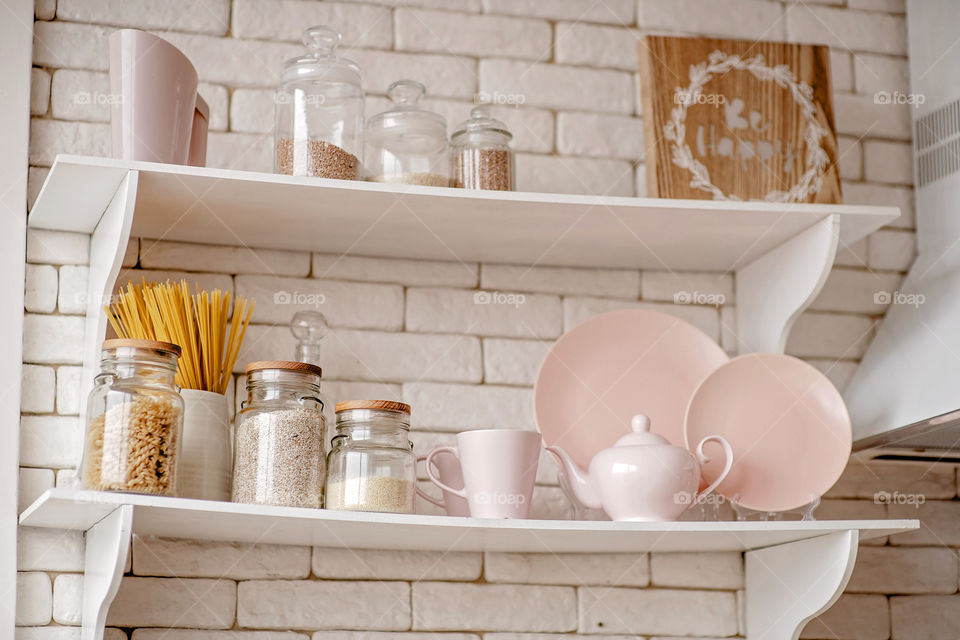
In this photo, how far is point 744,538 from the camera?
1.49 meters

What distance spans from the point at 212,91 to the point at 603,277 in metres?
0.69

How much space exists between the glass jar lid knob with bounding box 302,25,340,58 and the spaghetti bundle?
1.25 feet

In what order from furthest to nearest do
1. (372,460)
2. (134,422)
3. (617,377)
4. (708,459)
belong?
1. (617,377)
2. (708,459)
3. (372,460)
4. (134,422)

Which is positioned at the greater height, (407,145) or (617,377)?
(407,145)

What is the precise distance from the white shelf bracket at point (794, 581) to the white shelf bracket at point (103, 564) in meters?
0.90

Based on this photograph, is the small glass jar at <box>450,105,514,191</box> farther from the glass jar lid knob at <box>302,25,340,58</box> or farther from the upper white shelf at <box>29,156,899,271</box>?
the glass jar lid knob at <box>302,25,340,58</box>

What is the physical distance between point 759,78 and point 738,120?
0.27 feet

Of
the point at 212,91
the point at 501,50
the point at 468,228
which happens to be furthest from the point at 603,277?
the point at 212,91

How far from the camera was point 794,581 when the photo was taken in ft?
4.92

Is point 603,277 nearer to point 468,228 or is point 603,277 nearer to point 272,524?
point 468,228

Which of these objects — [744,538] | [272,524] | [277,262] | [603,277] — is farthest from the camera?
[603,277]

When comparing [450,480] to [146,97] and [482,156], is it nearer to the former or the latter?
[482,156]

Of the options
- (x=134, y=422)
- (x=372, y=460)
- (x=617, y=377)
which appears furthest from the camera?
(x=617, y=377)

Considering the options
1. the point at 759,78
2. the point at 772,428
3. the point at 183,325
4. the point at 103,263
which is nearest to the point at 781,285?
the point at 772,428
